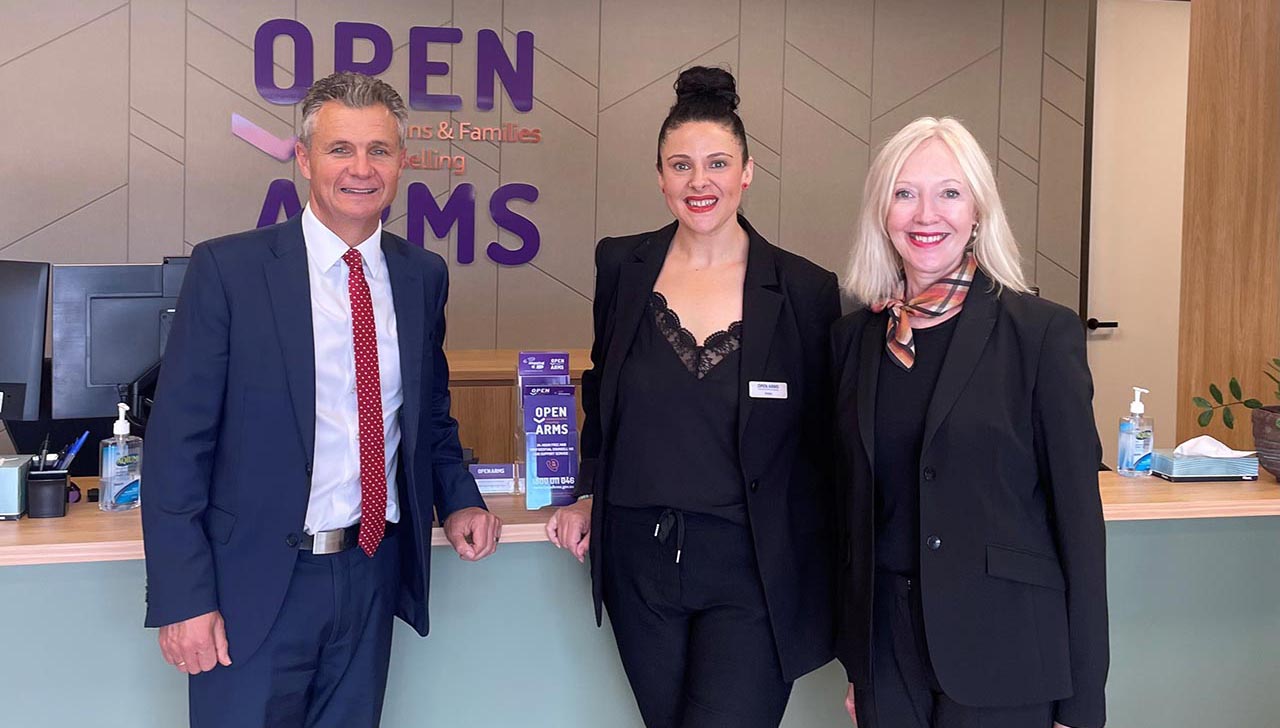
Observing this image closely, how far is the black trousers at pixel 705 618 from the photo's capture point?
7.30 feet

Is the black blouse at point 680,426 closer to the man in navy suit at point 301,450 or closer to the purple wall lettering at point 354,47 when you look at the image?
the man in navy suit at point 301,450

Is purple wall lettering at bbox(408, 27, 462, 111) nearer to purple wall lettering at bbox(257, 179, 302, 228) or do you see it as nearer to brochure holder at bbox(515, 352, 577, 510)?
purple wall lettering at bbox(257, 179, 302, 228)

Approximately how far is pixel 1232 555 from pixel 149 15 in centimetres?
550

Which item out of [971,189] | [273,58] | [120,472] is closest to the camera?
[971,189]

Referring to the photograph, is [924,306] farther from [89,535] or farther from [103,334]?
[103,334]

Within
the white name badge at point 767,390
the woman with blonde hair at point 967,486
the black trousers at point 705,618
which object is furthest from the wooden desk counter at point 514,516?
the woman with blonde hair at point 967,486

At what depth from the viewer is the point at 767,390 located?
2.26m

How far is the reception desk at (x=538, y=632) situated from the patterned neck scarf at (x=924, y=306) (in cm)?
97

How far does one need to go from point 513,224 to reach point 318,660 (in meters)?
4.31

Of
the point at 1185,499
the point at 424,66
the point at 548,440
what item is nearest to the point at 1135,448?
the point at 1185,499

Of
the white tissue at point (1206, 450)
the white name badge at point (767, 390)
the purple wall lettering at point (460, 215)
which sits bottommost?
the white tissue at point (1206, 450)

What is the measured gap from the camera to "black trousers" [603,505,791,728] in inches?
87.7

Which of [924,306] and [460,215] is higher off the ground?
[460,215]

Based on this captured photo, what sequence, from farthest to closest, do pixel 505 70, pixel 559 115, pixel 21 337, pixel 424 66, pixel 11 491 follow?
pixel 559 115
pixel 505 70
pixel 424 66
pixel 21 337
pixel 11 491
